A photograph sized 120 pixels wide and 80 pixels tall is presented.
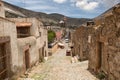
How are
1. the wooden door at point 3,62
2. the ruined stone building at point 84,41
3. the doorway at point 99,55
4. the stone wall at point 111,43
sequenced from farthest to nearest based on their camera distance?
the ruined stone building at point 84,41 → the doorway at point 99,55 → the wooden door at point 3,62 → the stone wall at point 111,43

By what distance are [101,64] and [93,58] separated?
101 centimetres

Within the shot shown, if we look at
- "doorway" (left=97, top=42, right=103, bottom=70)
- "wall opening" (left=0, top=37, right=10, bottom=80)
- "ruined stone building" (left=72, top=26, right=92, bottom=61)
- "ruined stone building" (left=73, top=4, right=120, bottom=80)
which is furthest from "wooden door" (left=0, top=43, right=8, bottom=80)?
"ruined stone building" (left=72, top=26, right=92, bottom=61)

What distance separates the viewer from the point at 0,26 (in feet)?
25.4

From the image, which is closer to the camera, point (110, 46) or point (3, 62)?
point (110, 46)

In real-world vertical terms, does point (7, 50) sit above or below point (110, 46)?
below

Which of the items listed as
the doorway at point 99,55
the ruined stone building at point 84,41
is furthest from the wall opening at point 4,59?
the ruined stone building at point 84,41

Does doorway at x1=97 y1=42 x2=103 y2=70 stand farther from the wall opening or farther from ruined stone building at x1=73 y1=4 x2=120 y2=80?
the wall opening

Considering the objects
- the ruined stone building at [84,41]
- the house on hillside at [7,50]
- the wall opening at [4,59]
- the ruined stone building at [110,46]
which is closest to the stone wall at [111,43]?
the ruined stone building at [110,46]

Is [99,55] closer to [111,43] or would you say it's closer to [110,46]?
[110,46]

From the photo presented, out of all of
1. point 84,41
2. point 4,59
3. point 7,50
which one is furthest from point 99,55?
point 84,41

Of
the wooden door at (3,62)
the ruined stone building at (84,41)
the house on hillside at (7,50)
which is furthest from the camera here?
the ruined stone building at (84,41)

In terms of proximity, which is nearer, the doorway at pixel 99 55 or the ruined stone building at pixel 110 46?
the ruined stone building at pixel 110 46

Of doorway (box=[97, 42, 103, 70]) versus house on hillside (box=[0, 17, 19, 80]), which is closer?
house on hillside (box=[0, 17, 19, 80])

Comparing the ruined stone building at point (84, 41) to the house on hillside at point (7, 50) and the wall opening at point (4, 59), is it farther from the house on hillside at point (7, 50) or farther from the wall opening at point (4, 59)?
the wall opening at point (4, 59)
